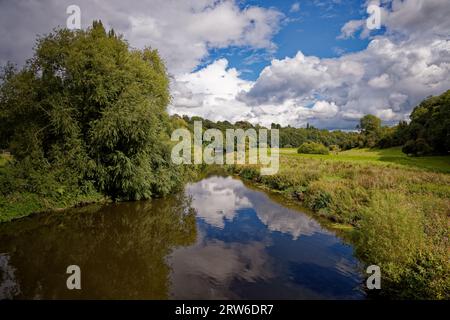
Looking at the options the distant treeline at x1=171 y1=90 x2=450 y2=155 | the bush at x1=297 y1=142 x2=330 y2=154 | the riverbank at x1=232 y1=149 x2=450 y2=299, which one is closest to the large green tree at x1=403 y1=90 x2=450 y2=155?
the distant treeline at x1=171 y1=90 x2=450 y2=155

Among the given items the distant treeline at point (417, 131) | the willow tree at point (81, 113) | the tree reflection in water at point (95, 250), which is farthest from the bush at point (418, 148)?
the willow tree at point (81, 113)

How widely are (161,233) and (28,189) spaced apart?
24.8 ft

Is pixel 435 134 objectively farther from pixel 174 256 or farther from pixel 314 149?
pixel 174 256

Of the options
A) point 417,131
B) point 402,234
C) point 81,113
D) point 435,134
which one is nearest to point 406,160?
point 435,134

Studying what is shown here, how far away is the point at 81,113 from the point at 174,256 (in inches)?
456

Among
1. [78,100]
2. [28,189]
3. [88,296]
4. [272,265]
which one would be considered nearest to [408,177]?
[272,265]

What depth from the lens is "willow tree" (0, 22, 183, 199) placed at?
16328 mm

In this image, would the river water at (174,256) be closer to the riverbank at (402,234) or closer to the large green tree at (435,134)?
the riverbank at (402,234)

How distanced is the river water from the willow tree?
268 cm

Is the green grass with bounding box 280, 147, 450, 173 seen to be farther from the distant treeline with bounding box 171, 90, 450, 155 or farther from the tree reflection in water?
the tree reflection in water

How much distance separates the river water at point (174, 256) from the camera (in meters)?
8.16

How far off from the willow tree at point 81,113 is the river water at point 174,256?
268 cm

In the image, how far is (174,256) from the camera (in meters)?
10.7

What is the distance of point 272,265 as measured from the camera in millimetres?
10047
